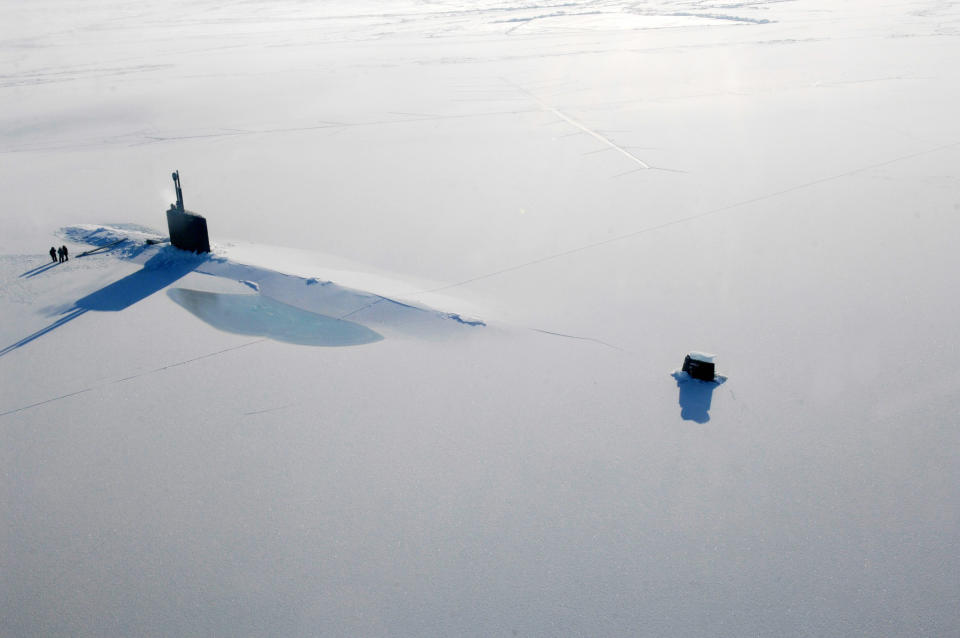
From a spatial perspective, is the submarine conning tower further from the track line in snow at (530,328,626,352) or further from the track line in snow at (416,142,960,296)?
the track line in snow at (530,328,626,352)

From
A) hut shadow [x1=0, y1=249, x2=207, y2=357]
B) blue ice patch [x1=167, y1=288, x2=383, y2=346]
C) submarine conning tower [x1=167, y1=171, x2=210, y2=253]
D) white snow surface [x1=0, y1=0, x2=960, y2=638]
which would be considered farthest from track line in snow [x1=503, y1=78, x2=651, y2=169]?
hut shadow [x1=0, y1=249, x2=207, y2=357]

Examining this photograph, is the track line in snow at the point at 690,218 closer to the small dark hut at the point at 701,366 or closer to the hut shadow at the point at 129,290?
the small dark hut at the point at 701,366

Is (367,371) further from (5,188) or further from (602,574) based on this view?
(5,188)

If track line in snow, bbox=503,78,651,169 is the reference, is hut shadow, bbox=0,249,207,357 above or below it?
below

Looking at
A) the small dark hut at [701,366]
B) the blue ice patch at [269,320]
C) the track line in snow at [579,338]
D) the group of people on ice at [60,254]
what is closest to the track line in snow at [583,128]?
the track line in snow at [579,338]

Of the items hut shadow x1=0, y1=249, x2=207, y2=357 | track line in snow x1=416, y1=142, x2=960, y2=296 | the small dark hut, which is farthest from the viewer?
track line in snow x1=416, y1=142, x2=960, y2=296

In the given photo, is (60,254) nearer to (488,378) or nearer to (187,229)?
(187,229)
